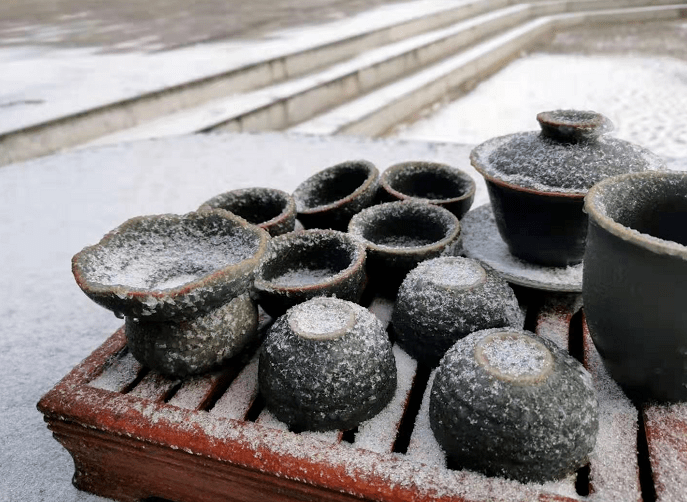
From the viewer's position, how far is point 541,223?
1.47 meters

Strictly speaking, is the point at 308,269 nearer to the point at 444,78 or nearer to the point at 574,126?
the point at 574,126

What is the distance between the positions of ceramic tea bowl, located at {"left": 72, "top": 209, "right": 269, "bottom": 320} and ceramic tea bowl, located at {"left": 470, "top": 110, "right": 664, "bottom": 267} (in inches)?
26.8

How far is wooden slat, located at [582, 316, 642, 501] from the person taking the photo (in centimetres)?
103

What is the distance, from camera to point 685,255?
920 mm

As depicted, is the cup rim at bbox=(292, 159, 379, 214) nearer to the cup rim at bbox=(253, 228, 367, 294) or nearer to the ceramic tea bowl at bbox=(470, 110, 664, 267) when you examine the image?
the cup rim at bbox=(253, 228, 367, 294)

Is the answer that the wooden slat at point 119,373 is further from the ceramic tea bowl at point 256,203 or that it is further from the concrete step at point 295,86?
the concrete step at point 295,86

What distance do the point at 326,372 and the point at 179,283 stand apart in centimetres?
43

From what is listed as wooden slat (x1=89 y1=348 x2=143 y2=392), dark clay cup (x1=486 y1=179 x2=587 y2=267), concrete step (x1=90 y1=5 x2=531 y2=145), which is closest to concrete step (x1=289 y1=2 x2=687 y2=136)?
concrete step (x1=90 y1=5 x2=531 y2=145)

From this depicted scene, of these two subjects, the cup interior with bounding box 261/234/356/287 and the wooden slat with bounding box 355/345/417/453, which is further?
the cup interior with bounding box 261/234/356/287

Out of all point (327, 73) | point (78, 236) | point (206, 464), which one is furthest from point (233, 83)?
point (206, 464)

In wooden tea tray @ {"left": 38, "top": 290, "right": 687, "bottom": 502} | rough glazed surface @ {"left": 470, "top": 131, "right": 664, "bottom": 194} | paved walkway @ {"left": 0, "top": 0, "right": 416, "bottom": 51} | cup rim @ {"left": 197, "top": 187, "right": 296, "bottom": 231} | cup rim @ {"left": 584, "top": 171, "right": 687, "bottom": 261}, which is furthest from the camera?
paved walkway @ {"left": 0, "top": 0, "right": 416, "bottom": 51}

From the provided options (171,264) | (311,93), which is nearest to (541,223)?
(171,264)

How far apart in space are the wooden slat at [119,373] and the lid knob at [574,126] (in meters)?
1.25

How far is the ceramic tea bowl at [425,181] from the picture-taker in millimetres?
1934
